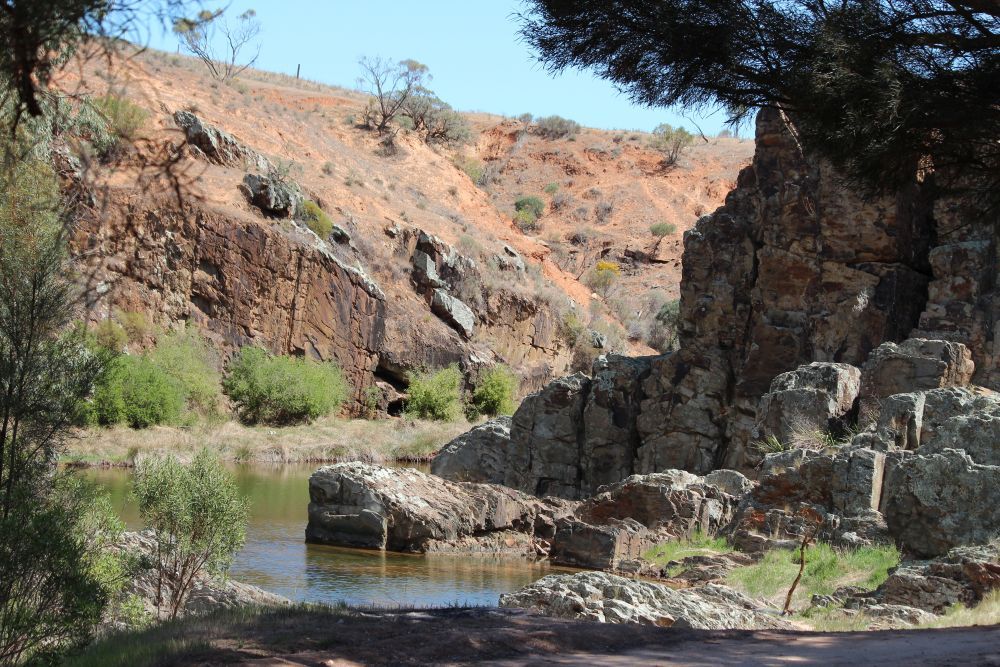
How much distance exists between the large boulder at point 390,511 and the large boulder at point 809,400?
20.7 ft

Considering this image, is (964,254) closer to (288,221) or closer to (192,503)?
(192,503)

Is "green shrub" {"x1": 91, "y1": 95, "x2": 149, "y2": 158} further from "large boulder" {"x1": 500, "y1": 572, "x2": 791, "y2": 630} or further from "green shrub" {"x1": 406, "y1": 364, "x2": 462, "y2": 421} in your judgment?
"green shrub" {"x1": 406, "y1": 364, "x2": 462, "y2": 421}

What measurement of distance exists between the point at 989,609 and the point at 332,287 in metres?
40.2

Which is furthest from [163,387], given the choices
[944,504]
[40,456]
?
[944,504]

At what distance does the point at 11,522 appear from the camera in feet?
33.7

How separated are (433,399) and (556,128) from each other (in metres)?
54.7

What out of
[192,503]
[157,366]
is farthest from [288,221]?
[192,503]

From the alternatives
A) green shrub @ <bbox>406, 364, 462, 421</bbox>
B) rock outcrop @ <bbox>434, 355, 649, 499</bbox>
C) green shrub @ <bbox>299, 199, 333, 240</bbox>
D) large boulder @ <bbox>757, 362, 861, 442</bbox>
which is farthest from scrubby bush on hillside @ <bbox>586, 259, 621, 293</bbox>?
large boulder @ <bbox>757, 362, 861, 442</bbox>

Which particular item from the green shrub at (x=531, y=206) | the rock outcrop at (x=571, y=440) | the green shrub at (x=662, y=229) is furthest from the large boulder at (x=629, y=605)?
the green shrub at (x=531, y=206)

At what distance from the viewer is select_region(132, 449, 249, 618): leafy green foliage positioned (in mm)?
14109

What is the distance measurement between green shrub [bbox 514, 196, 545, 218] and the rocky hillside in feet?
2.52

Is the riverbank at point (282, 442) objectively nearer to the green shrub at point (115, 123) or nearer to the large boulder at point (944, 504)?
the green shrub at point (115, 123)

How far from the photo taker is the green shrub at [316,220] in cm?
5100

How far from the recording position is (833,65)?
31.7 ft
